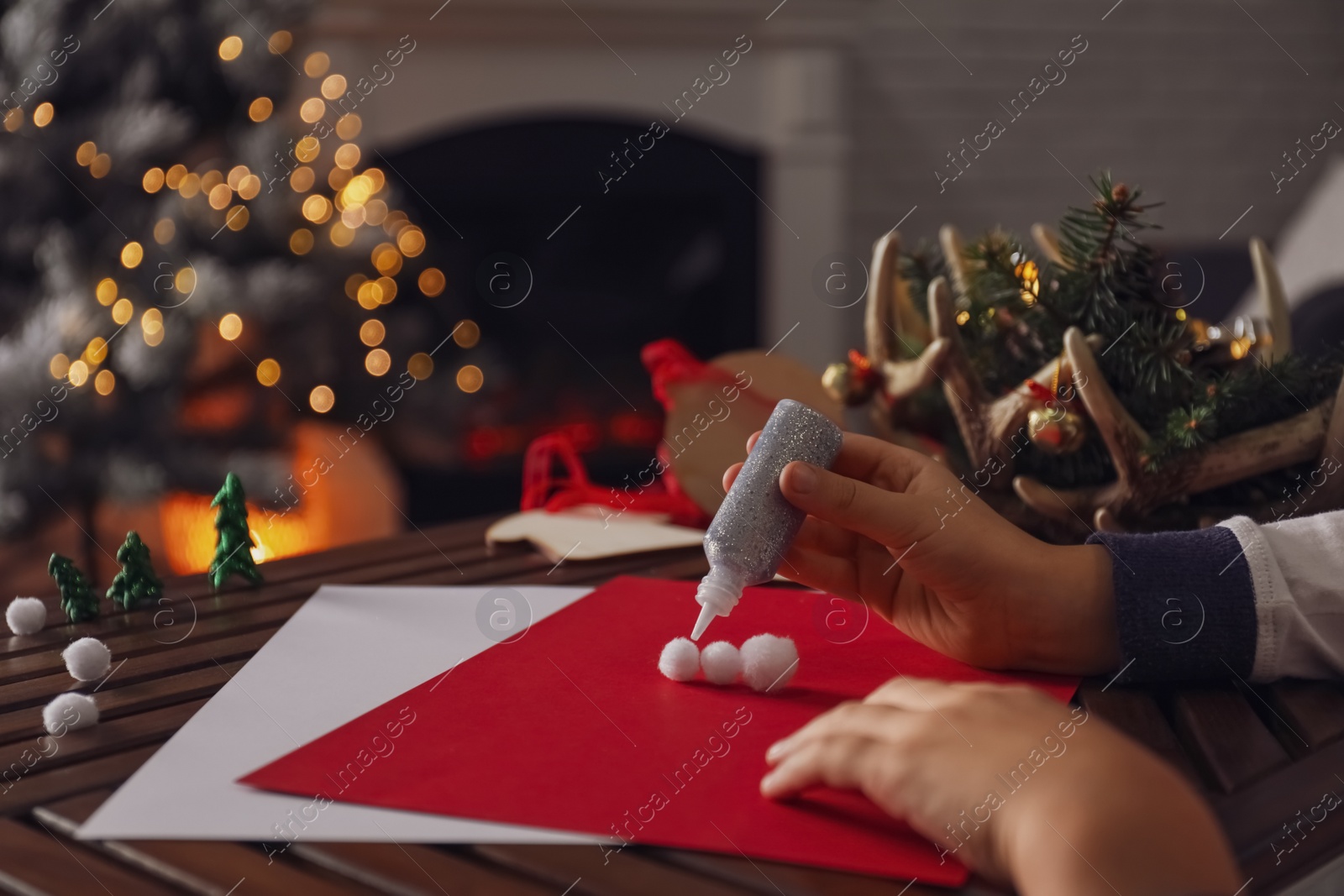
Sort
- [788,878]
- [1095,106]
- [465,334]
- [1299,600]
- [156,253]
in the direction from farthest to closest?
1. [1095,106]
2. [465,334]
3. [156,253]
4. [1299,600]
5. [788,878]

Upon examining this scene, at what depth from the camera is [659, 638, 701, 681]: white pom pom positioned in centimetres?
67

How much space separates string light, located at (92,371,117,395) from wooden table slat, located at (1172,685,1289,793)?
67.6 inches

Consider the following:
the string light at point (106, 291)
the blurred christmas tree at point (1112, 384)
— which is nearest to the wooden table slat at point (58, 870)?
the blurred christmas tree at point (1112, 384)

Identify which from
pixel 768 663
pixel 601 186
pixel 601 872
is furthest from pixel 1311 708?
pixel 601 186

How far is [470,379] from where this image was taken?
7.51 feet

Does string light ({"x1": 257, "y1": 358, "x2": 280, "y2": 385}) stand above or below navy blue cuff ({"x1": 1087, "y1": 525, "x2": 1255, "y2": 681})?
above

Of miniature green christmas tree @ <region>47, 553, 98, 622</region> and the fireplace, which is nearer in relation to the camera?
miniature green christmas tree @ <region>47, 553, 98, 622</region>

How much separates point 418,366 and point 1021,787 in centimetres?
190

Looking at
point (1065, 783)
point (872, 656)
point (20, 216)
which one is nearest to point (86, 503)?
point (20, 216)

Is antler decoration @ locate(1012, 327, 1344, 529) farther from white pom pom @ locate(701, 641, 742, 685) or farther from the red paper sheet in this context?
white pom pom @ locate(701, 641, 742, 685)

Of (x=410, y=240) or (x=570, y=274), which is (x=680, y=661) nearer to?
(x=410, y=240)

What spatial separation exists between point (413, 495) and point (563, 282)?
24.0 inches

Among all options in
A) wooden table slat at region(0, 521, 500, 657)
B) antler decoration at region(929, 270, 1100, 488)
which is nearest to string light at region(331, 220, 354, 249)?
wooden table slat at region(0, 521, 500, 657)

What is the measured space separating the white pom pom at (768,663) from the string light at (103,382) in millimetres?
1555
